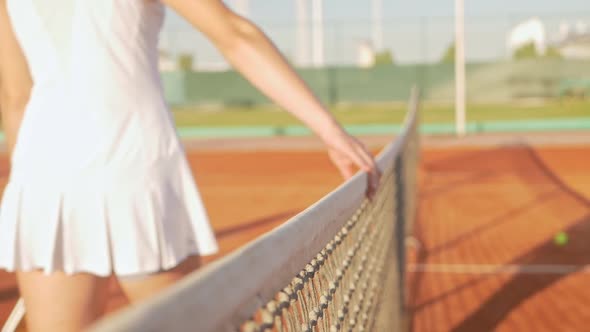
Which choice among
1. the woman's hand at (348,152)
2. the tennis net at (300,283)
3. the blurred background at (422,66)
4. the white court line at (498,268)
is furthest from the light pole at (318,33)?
the woman's hand at (348,152)

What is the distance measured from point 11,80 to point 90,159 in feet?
0.93

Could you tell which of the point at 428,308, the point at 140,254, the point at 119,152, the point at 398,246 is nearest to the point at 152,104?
the point at 119,152

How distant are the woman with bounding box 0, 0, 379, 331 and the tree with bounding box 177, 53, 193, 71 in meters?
25.9

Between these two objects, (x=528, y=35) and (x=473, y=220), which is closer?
(x=473, y=220)

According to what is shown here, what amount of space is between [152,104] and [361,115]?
2546cm

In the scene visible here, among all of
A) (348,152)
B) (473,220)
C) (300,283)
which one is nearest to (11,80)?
(348,152)

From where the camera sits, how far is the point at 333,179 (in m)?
12.4

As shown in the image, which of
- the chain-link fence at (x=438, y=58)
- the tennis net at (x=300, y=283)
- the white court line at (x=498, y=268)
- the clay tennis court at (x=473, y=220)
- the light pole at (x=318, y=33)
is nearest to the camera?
the tennis net at (x=300, y=283)

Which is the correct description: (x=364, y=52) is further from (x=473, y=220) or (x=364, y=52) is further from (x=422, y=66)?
(x=473, y=220)

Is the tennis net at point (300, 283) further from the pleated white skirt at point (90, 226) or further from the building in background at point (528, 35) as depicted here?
the building in background at point (528, 35)

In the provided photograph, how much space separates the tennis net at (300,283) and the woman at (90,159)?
26 cm

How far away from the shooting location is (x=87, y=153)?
1.54 m

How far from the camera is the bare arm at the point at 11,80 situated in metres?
1.66

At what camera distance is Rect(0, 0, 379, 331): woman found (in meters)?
1.52
